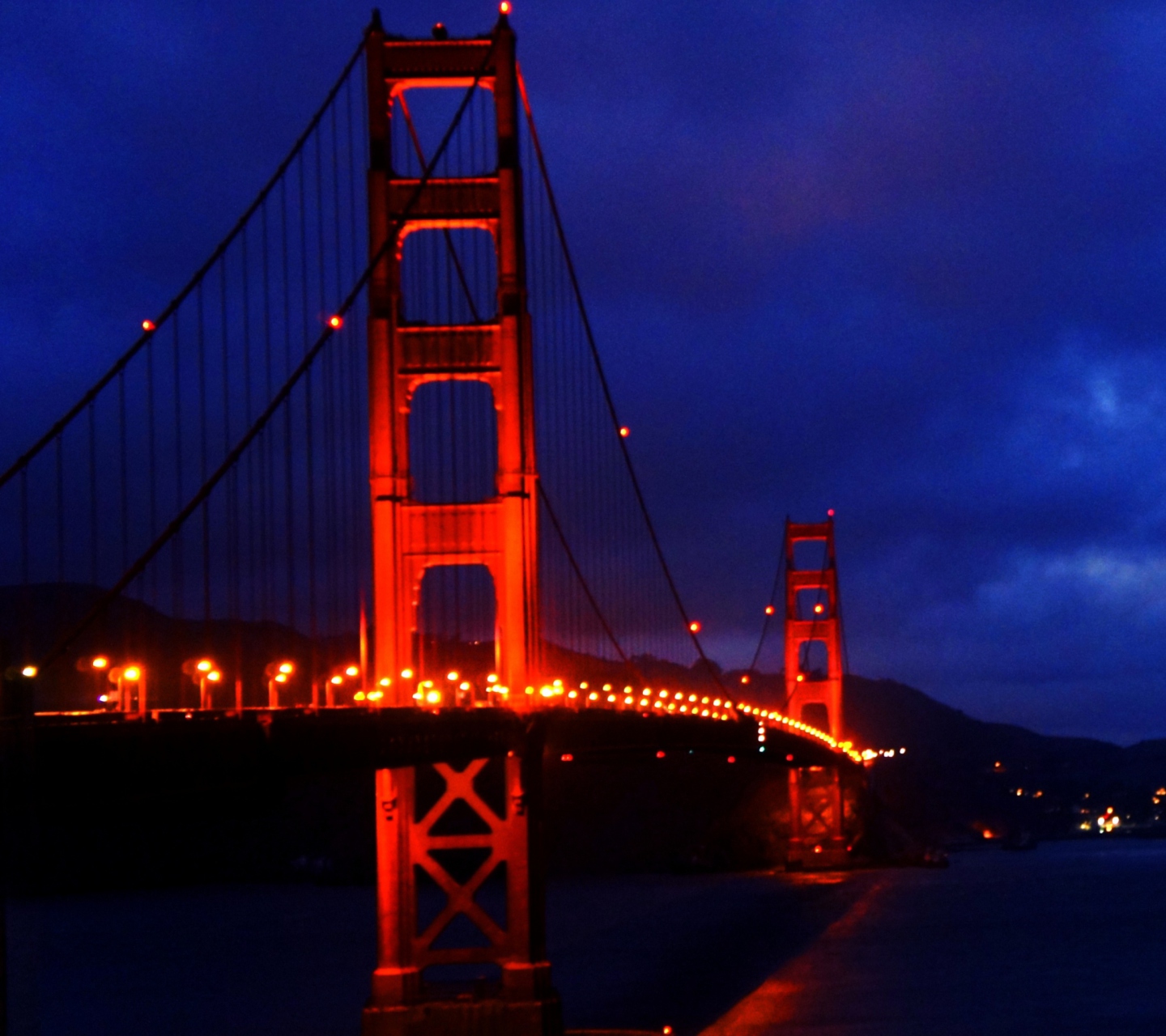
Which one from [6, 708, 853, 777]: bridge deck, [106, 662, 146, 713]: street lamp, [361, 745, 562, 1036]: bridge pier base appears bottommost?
[361, 745, 562, 1036]: bridge pier base

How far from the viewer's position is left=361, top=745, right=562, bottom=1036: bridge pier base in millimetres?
21812

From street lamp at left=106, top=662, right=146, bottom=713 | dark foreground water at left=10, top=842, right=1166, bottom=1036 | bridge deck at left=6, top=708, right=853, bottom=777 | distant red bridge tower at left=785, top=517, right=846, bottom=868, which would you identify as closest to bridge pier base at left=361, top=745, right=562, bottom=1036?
bridge deck at left=6, top=708, right=853, bottom=777

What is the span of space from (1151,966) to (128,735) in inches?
1187

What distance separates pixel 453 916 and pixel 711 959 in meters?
19.6

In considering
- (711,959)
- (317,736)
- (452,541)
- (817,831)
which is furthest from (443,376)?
(817,831)

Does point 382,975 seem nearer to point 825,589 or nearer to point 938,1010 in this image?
point 938,1010

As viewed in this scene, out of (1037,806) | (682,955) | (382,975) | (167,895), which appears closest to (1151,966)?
(682,955)

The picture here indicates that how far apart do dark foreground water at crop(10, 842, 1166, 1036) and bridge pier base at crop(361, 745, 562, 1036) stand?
13.8 ft

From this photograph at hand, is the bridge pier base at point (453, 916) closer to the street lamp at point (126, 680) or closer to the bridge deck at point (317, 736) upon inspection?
the bridge deck at point (317, 736)

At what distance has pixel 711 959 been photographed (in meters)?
40.1

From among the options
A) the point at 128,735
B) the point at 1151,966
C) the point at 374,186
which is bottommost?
the point at 1151,966

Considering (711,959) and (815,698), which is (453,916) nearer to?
(711,959)

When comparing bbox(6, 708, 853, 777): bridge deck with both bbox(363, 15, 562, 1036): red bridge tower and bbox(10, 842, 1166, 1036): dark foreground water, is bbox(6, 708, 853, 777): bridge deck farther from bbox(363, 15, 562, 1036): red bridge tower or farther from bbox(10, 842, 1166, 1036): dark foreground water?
bbox(10, 842, 1166, 1036): dark foreground water

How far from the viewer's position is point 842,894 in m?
62.8
